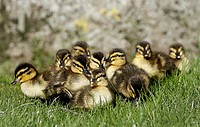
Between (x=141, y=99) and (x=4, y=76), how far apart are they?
7.65ft

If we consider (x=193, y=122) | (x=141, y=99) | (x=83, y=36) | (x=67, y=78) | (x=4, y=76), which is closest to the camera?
(x=193, y=122)

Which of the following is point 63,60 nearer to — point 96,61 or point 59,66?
point 59,66

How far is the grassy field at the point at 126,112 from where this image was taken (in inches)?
192

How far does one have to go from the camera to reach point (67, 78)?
6.05 m

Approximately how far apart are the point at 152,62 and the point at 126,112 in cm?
130

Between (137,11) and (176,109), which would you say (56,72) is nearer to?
(176,109)

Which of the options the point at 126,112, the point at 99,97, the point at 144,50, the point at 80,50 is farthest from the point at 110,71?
the point at 126,112

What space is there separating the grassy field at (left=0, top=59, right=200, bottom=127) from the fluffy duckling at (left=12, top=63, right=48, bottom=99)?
0.08 meters

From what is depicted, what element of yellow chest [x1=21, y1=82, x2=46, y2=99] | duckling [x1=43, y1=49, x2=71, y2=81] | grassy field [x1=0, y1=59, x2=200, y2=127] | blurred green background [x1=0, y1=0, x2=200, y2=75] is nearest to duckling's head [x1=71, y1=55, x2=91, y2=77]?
duckling [x1=43, y1=49, x2=71, y2=81]

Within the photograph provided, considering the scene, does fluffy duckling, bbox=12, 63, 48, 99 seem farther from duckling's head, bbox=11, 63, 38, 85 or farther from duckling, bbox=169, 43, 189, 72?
duckling, bbox=169, 43, 189, 72

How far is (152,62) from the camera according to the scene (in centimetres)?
647

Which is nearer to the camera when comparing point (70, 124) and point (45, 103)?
point (70, 124)

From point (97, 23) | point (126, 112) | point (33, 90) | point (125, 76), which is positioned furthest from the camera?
point (97, 23)

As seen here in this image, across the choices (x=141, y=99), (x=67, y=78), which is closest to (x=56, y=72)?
(x=67, y=78)
